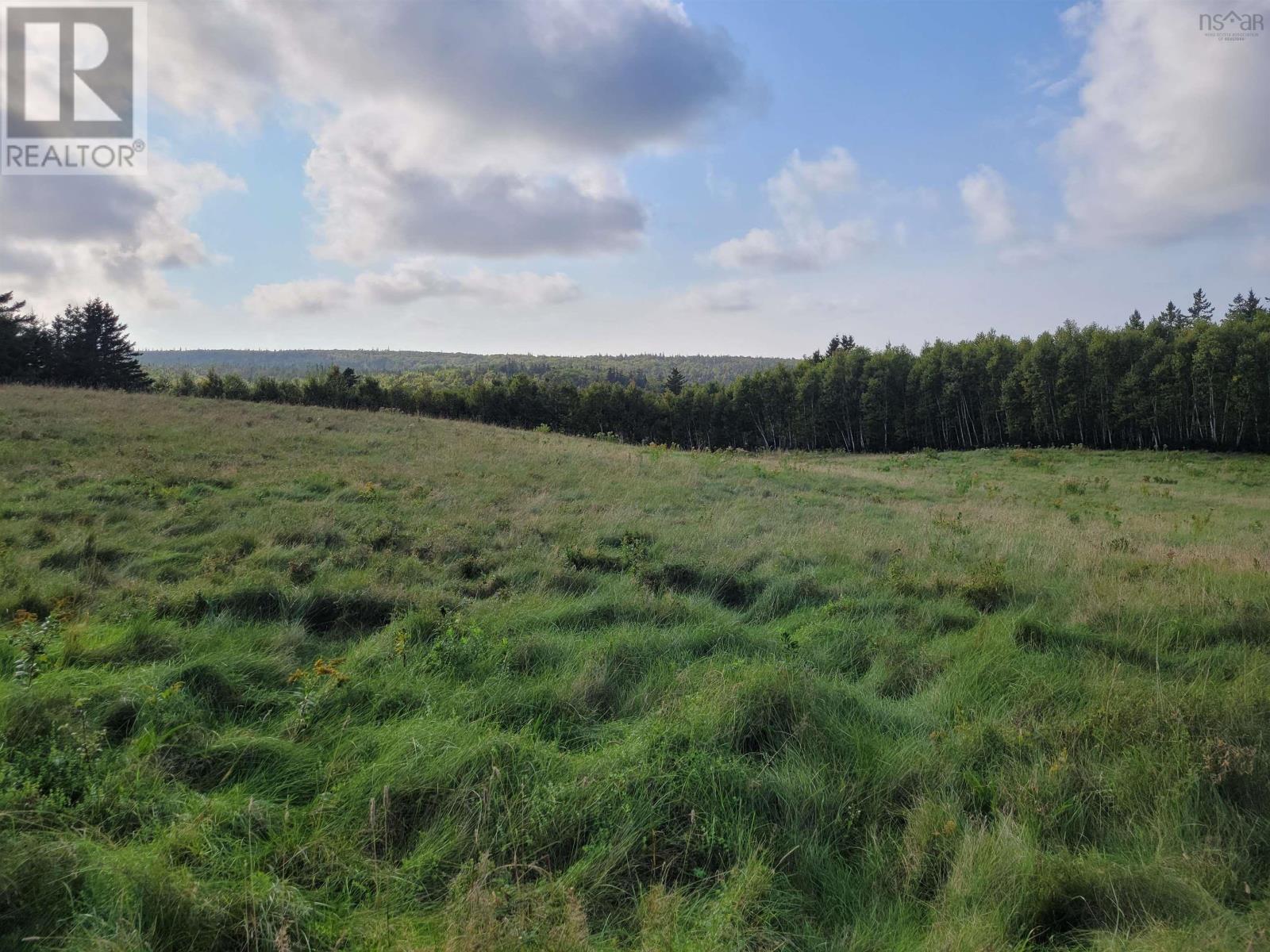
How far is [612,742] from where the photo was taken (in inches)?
149

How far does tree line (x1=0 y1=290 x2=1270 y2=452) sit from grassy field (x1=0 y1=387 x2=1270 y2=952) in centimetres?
2307

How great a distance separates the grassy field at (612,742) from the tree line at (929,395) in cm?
2307

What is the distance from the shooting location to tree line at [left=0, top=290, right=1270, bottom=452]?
42.5m

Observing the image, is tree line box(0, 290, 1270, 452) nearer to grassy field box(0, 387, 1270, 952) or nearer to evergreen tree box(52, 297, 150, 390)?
evergreen tree box(52, 297, 150, 390)

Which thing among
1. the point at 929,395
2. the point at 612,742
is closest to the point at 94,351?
the point at 612,742

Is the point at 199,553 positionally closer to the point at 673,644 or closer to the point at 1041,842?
the point at 673,644

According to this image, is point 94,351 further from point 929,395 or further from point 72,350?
point 929,395

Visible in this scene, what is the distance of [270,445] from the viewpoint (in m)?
14.8

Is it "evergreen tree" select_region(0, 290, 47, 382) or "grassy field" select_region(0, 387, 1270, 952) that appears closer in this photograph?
"grassy field" select_region(0, 387, 1270, 952)

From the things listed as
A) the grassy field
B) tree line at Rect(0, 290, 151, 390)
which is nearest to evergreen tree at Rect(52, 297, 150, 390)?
tree line at Rect(0, 290, 151, 390)

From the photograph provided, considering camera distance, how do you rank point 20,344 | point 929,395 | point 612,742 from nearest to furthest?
point 612,742 < point 20,344 < point 929,395

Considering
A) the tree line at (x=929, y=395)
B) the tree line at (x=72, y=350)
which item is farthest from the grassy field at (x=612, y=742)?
the tree line at (x=72, y=350)

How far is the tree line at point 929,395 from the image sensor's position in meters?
42.5

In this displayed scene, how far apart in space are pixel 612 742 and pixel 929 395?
6464 centimetres
